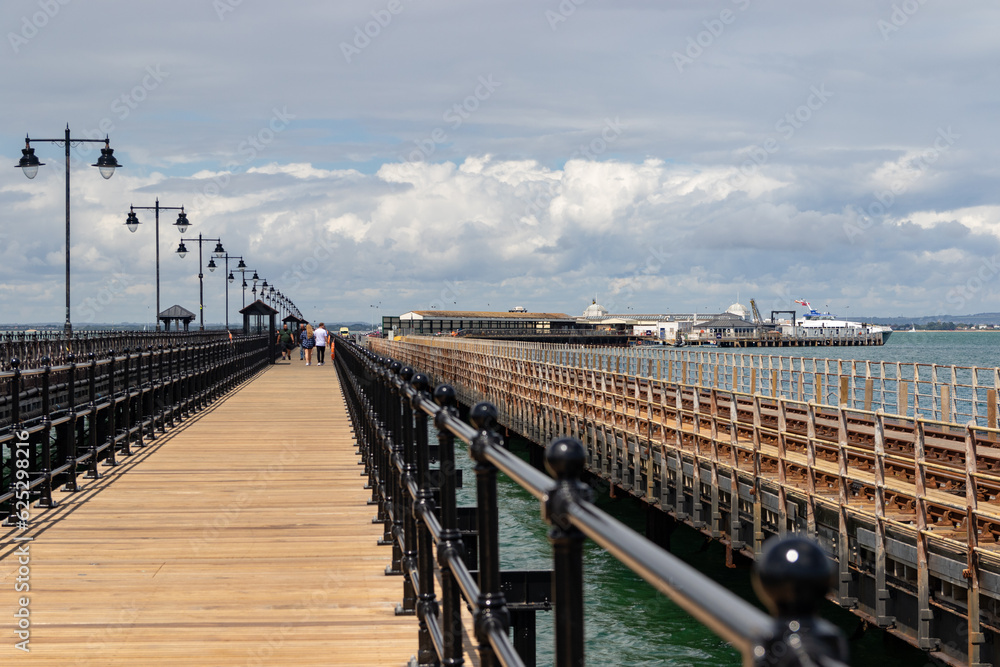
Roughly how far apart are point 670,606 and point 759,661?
1392cm

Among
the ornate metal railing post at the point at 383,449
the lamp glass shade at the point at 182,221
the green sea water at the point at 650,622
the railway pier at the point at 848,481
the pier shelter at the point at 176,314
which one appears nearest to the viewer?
the ornate metal railing post at the point at 383,449

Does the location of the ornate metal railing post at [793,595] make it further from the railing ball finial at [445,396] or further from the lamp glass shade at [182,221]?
the lamp glass shade at [182,221]

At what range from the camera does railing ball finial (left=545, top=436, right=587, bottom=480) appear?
1.92m

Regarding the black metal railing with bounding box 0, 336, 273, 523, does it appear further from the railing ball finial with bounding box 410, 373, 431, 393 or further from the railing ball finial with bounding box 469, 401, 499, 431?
the railing ball finial with bounding box 469, 401, 499, 431

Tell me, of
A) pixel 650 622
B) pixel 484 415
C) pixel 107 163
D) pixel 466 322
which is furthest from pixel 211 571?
pixel 466 322

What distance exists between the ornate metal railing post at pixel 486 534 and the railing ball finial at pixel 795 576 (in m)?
1.96

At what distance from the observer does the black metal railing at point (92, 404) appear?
29.3 ft

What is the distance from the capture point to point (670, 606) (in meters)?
14.3

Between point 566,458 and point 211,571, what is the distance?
5283 millimetres

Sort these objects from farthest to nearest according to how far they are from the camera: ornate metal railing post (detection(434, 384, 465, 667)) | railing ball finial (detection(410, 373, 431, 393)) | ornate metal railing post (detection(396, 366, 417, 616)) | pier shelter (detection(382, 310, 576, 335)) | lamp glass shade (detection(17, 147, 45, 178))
Answer: 1. pier shelter (detection(382, 310, 576, 335))
2. lamp glass shade (detection(17, 147, 45, 178))
3. ornate metal railing post (detection(396, 366, 417, 616))
4. railing ball finial (detection(410, 373, 431, 393))
5. ornate metal railing post (detection(434, 384, 465, 667))

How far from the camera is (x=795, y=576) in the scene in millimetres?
1010

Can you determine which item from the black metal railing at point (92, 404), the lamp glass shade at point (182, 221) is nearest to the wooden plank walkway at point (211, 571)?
the black metal railing at point (92, 404)

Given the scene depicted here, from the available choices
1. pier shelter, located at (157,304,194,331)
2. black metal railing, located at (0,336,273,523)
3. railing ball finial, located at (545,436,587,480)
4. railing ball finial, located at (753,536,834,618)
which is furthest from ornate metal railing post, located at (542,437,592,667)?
pier shelter, located at (157,304,194,331)

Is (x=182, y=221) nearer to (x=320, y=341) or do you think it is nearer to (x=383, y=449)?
(x=320, y=341)
